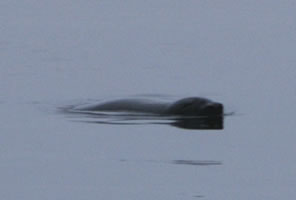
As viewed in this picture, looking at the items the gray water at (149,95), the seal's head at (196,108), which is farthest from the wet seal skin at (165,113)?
the gray water at (149,95)

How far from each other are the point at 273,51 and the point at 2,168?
19.0 m

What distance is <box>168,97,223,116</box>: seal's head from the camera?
2083 centimetres

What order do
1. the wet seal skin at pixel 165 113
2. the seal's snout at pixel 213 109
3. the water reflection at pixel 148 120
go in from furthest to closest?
the seal's snout at pixel 213 109, the wet seal skin at pixel 165 113, the water reflection at pixel 148 120

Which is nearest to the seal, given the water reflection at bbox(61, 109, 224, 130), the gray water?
the water reflection at bbox(61, 109, 224, 130)

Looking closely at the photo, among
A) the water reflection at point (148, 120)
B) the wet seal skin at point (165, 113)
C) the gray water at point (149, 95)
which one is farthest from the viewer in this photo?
the wet seal skin at point (165, 113)

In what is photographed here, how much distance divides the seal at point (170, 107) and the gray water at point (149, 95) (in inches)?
17.0

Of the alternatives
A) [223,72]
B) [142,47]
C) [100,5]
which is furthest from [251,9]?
[223,72]

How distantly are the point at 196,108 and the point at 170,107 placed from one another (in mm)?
435

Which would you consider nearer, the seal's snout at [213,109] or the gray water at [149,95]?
the gray water at [149,95]

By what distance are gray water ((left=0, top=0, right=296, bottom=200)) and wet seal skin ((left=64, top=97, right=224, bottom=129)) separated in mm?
327

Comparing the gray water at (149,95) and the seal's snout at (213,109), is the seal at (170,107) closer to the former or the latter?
the seal's snout at (213,109)

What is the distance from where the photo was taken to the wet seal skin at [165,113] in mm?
20469

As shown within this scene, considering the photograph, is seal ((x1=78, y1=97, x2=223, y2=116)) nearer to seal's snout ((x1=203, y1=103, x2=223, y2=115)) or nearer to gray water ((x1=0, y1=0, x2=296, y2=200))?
seal's snout ((x1=203, y1=103, x2=223, y2=115))

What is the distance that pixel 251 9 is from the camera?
5472 cm
